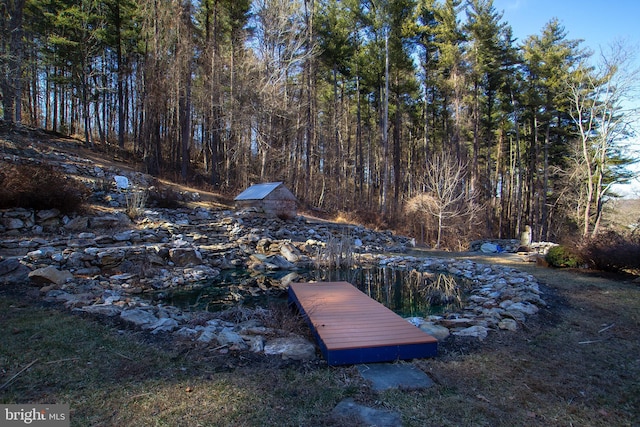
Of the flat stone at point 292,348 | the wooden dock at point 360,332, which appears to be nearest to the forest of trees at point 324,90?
the wooden dock at point 360,332

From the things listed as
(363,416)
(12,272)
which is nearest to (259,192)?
(12,272)

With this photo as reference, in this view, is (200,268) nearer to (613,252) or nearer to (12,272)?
(12,272)

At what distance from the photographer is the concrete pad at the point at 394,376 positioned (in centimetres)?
248

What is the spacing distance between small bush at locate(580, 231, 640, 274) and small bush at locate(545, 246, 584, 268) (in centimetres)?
24

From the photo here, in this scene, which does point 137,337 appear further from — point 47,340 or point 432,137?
point 432,137

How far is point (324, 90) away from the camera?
72.3 feet

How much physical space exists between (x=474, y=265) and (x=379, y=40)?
46.8ft

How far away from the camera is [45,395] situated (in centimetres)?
211

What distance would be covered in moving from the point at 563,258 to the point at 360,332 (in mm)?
6915

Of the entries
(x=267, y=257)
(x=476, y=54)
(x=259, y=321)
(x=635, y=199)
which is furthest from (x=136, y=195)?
(x=635, y=199)

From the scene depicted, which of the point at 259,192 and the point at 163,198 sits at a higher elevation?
the point at 259,192

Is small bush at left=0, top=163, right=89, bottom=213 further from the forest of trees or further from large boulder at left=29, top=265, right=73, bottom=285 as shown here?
the forest of trees

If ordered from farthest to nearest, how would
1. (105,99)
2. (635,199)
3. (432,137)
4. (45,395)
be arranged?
(432,137)
(105,99)
(635,199)
(45,395)

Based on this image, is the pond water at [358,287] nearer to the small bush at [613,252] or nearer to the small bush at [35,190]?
the small bush at [613,252]
